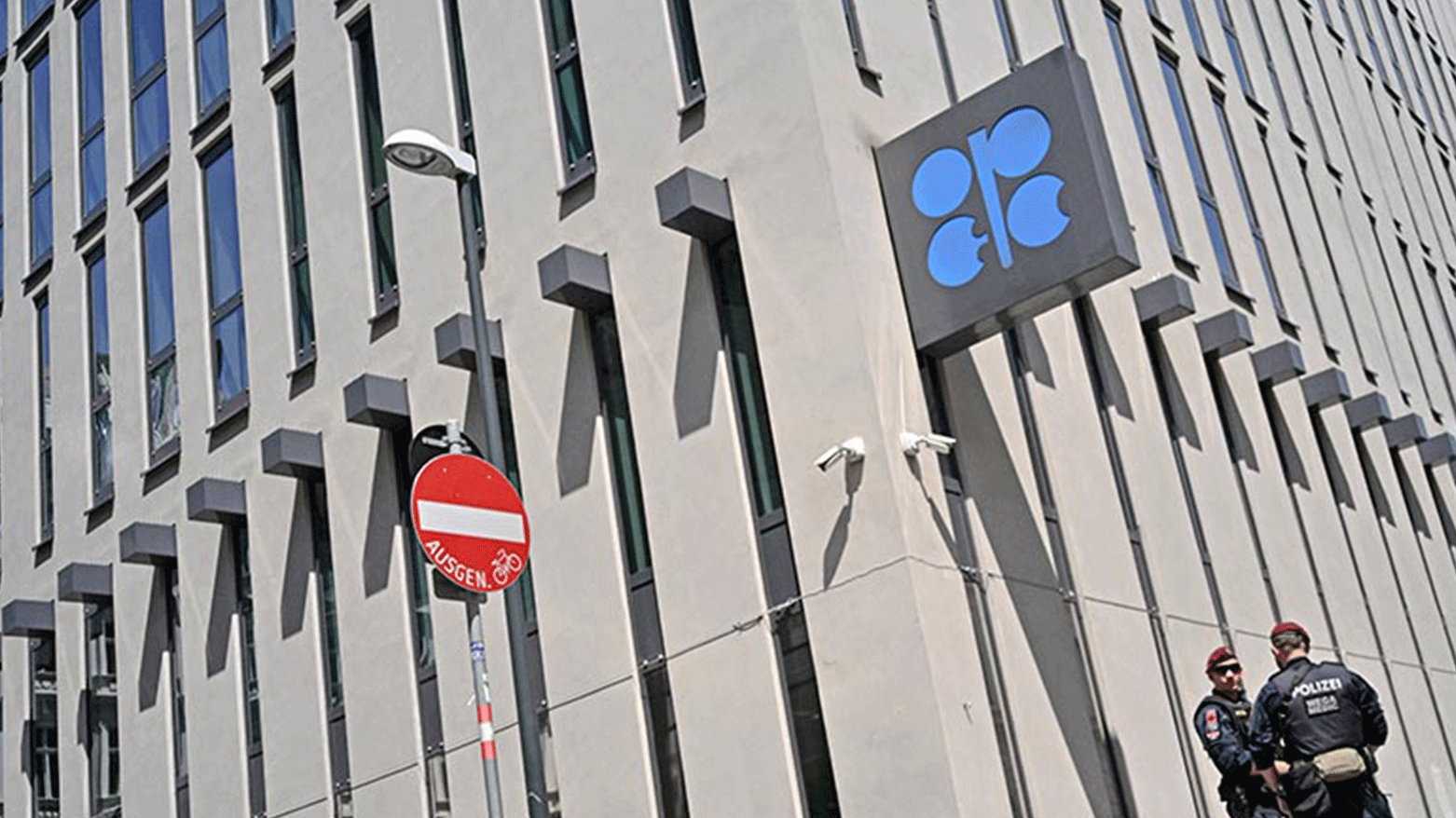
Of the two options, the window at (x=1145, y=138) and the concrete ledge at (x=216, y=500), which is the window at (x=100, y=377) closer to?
the concrete ledge at (x=216, y=500)

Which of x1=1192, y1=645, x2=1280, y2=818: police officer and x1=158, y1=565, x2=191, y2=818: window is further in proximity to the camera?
x1=158, y1=565, x2=191, y2=818: window

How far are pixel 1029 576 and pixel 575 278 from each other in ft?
16.8

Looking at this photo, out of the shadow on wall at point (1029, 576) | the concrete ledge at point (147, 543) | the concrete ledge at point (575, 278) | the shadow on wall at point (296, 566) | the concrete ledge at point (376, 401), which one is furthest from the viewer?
the concrete ledge at point (147, 543)

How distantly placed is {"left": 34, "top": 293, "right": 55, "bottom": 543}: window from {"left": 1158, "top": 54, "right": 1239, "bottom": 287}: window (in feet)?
55.4

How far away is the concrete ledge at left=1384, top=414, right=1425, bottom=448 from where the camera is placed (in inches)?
1092

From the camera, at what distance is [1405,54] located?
41.1 metres

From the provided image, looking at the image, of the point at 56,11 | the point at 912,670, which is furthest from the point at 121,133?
the point at 912,670

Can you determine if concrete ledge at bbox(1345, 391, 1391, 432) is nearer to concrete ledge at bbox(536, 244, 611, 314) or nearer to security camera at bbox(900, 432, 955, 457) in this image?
security camera at bbox(900, 432, 955, 457)

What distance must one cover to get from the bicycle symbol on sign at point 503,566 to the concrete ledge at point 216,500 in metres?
10.7

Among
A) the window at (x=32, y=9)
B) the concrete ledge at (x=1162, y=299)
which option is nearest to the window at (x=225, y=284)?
the window at (x=32, y=9)

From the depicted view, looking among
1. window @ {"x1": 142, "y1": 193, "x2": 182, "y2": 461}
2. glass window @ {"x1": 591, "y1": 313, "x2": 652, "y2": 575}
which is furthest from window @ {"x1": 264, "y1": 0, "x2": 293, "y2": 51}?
glass window @ {"x1": 591, "y1": 313, "x2": 652, "y2": 575}

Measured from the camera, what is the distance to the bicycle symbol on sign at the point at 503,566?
1188 centimetres

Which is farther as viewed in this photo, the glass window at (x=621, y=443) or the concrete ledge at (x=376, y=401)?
the concrete ledge at (x=376, y=401)

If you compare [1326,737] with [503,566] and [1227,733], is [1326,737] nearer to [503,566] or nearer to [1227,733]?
[1227,733]
